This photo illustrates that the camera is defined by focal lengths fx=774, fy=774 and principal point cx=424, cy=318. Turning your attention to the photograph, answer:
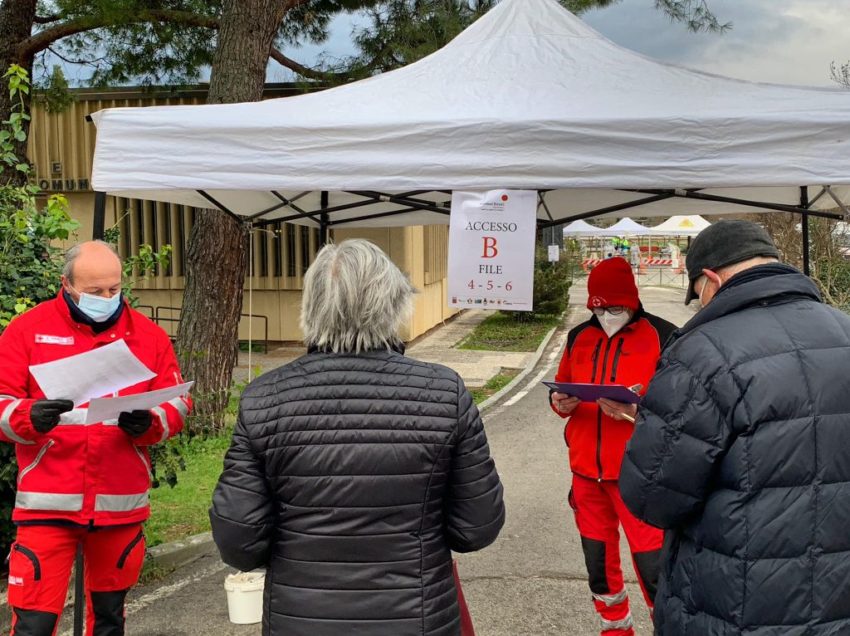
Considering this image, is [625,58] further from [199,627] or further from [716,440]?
[199,627]

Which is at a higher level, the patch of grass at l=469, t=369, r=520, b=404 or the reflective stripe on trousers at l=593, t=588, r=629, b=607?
the reflective stripe on trousers at l=593, t=588, r=629, b=607

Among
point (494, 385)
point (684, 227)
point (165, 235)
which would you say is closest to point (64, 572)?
point (494, 385)

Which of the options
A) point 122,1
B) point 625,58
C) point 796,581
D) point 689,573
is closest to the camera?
point 796,581

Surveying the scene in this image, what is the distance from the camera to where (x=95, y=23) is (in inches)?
339

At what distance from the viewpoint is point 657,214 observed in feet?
17.1

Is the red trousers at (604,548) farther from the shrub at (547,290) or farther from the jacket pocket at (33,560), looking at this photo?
the shrub at (547,290)

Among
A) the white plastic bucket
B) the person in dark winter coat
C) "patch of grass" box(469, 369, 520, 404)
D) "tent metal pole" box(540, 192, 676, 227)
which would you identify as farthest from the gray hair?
"patch of grass" box(469, 369, 520, 404)

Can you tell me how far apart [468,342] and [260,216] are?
36.2ft

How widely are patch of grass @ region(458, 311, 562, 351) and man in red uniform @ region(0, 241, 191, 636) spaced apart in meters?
11.9

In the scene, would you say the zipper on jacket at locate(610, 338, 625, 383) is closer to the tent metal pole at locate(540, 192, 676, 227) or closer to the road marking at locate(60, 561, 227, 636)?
the tent metal pole at locate(540, 192, 676, 227)

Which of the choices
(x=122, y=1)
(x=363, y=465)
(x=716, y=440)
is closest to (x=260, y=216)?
(x=363, y=465)

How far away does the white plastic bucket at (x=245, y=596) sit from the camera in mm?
3754

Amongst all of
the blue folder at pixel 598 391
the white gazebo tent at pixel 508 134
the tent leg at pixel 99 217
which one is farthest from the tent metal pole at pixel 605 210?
the tent leg at pixel 99 217

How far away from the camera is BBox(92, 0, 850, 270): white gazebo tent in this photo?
116 inches
